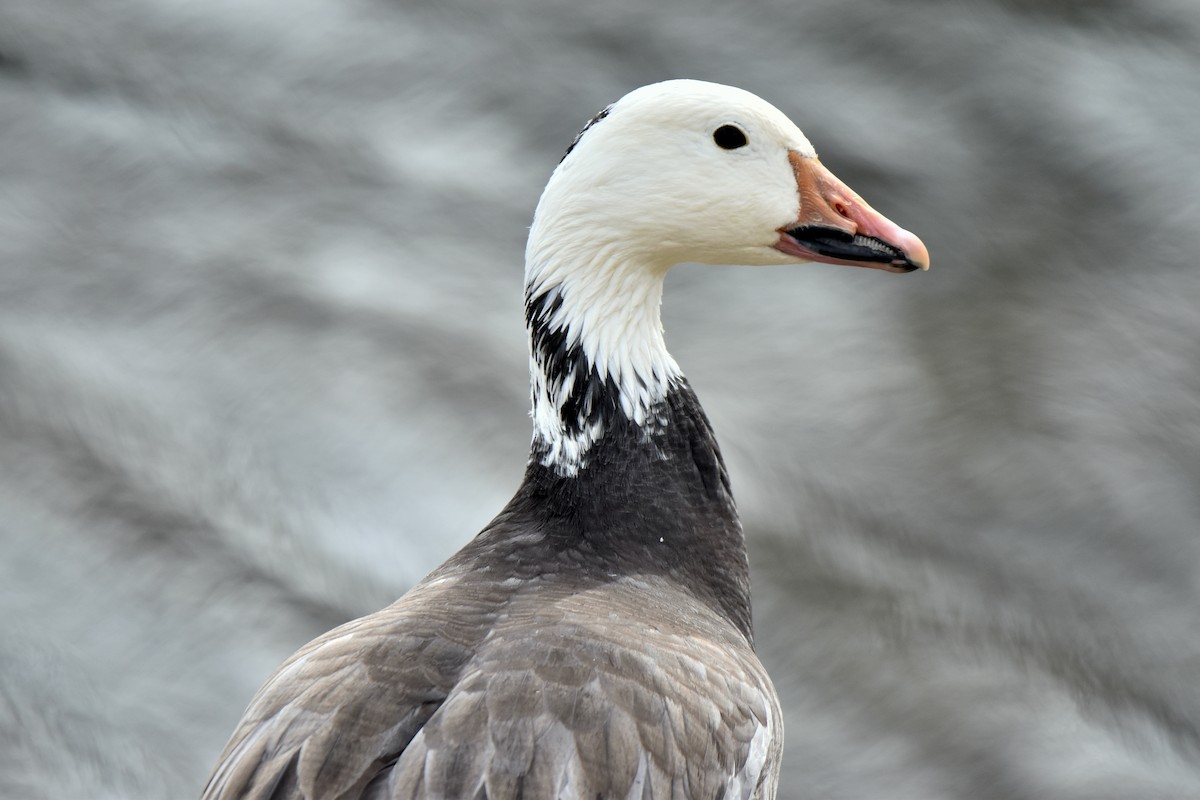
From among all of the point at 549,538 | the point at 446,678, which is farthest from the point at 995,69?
the point at 446,678

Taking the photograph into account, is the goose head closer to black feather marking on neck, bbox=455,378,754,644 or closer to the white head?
the white head

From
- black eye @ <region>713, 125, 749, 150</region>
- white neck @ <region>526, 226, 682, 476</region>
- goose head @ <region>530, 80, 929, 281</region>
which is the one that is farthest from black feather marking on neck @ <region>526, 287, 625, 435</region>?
black eye @ <region>713, 125, 749, 150</region>

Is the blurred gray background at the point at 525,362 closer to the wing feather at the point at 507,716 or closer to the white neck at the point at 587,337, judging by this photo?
the white neck at the point at 587,337

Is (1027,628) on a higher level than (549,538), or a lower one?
lower

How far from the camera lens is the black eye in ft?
8.89

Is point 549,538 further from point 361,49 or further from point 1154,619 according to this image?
point 361,49

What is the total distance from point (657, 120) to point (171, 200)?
12.7ft

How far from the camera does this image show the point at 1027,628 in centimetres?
438

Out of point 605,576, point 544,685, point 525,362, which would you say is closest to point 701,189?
point 605,576

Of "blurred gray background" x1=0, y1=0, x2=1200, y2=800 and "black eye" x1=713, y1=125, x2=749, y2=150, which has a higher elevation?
"black eye" x1=713, y1=125, x2=749, y2=150

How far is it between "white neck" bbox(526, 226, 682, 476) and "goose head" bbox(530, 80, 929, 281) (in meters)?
0.02

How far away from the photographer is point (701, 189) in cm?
271

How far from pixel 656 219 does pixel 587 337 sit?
26 cm

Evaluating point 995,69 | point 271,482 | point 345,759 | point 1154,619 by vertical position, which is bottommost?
point 1154,619
